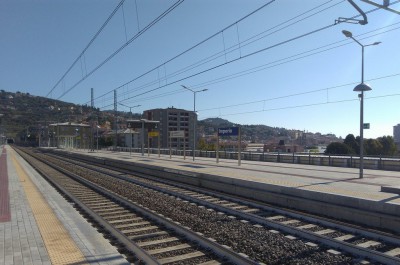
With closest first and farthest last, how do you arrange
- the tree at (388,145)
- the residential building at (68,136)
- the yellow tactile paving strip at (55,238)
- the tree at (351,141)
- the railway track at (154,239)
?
the yellow tactile paving strip at (55,238) < the railway track at (154,239) < the tree at (388,145) < the tree at (351,141) < the residential building at (68,136)

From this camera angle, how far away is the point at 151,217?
11.1m

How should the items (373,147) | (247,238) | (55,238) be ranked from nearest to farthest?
(55,238), (247,238), (373,147)

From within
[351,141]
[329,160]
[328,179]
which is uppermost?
[351,141]

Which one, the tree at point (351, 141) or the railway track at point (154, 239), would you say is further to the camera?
the tree at point (351, 141)

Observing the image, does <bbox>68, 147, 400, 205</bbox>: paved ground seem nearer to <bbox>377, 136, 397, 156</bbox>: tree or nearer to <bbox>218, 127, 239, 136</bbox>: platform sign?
<bbox>218, 127, 239, 136</bbox>: platform sign

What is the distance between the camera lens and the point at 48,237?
319 inches

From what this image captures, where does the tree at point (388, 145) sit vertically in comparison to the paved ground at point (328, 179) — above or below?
above

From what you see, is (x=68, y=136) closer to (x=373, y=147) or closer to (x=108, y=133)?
(x=108, y=133)

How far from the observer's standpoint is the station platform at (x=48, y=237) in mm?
6793

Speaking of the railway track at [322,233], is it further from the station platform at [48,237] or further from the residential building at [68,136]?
the residential building at [68,136]

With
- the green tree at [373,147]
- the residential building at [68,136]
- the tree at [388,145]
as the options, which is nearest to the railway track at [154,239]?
the green tree at [373,147]

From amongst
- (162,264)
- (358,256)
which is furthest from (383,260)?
(162,264)

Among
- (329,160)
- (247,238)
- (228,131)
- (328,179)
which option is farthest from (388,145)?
(247,238)

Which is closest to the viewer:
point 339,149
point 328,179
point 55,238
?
point 55,238
